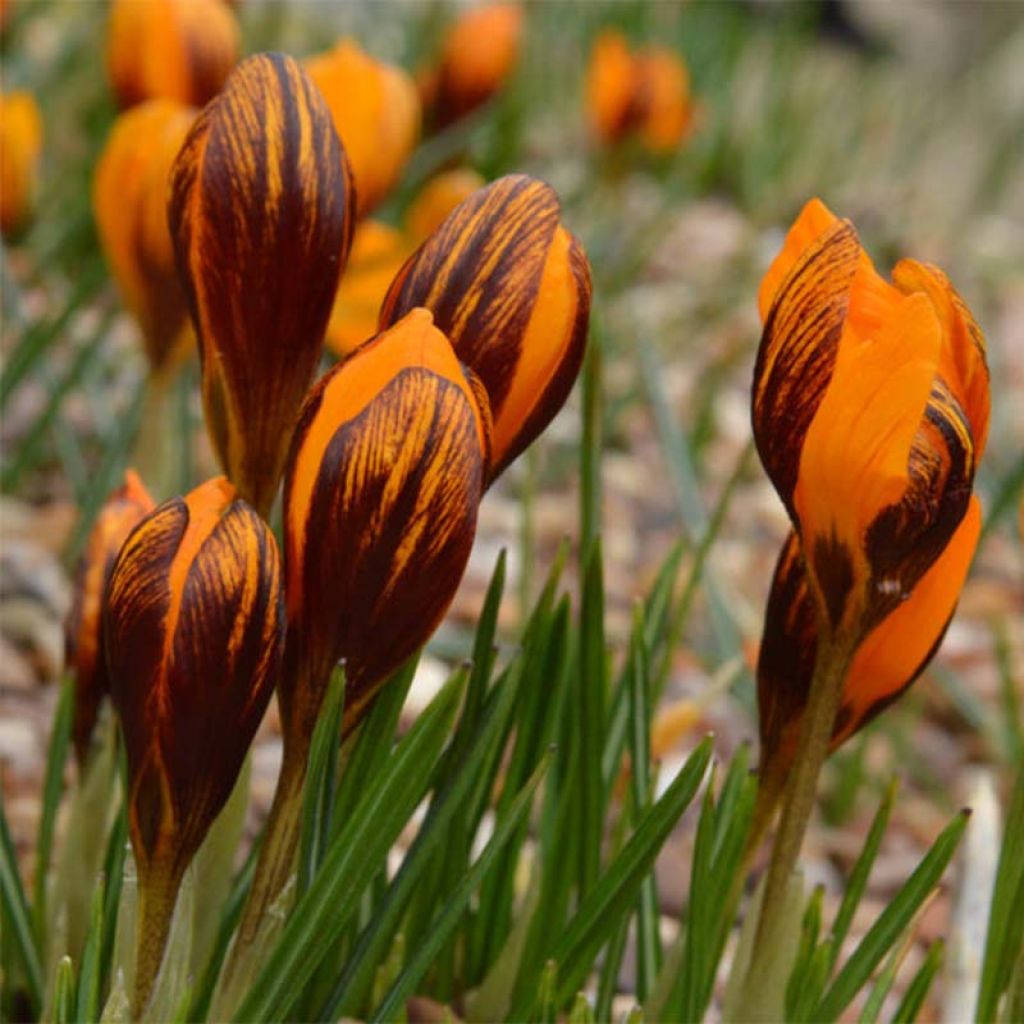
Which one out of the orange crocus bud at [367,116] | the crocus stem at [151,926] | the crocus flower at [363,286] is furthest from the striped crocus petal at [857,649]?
the crocus flower at [363,286]

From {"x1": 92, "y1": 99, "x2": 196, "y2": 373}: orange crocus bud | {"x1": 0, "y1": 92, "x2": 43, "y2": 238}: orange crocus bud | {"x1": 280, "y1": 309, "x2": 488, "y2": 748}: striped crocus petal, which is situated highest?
{"x1": 0, "y1": 92, "x2": 43, "y2": 238}: orange crocus bud

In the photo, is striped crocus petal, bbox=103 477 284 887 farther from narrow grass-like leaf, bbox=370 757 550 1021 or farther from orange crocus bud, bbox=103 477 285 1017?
narrow grass-like leaf, bbox=370 757 550 1021

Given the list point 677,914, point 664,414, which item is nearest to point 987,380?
point 677,914

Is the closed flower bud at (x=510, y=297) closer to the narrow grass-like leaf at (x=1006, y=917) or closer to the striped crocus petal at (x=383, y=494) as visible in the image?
the striped crocus petal at (x=383, y=494)

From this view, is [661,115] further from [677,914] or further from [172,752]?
[172,752]

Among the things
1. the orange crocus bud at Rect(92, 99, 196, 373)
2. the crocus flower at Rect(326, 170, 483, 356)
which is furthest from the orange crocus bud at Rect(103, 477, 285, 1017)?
the crocus flower at Rect(326, 170, 483, 356)

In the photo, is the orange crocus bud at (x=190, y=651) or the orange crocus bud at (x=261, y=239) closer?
the orange crocus bud at (x=190, y=651)
